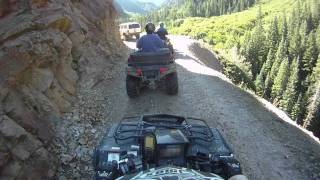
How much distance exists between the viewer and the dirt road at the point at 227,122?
13.1 metres

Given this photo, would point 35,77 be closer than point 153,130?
No

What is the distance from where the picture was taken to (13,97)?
1169 cm

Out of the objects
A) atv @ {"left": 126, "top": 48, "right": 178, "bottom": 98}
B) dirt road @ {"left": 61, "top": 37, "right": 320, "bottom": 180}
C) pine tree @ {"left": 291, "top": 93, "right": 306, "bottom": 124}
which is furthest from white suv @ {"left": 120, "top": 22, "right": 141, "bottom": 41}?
pine tree @ {"left": 291, "top": 93, "right": 306, "bottom": 124}

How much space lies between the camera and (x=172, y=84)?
52.4 feet

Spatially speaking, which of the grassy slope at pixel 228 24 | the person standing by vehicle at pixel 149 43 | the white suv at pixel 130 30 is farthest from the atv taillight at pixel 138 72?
the grassy slope at pixel 228 24

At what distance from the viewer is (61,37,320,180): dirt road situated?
43.1 ft

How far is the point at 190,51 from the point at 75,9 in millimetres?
15685

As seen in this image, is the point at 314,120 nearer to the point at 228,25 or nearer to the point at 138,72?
the point at 138,72

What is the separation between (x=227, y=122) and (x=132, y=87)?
338cm

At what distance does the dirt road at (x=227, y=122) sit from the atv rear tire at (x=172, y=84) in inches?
10.4

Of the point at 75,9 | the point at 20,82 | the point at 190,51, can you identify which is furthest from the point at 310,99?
the point at 20,82

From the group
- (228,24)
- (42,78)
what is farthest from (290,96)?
(228,24)

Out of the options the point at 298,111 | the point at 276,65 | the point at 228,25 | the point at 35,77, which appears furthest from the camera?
the point at 228,25

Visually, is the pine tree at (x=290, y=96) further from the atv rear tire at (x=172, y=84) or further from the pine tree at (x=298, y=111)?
the atv rear tire at (x=172, y=84)
